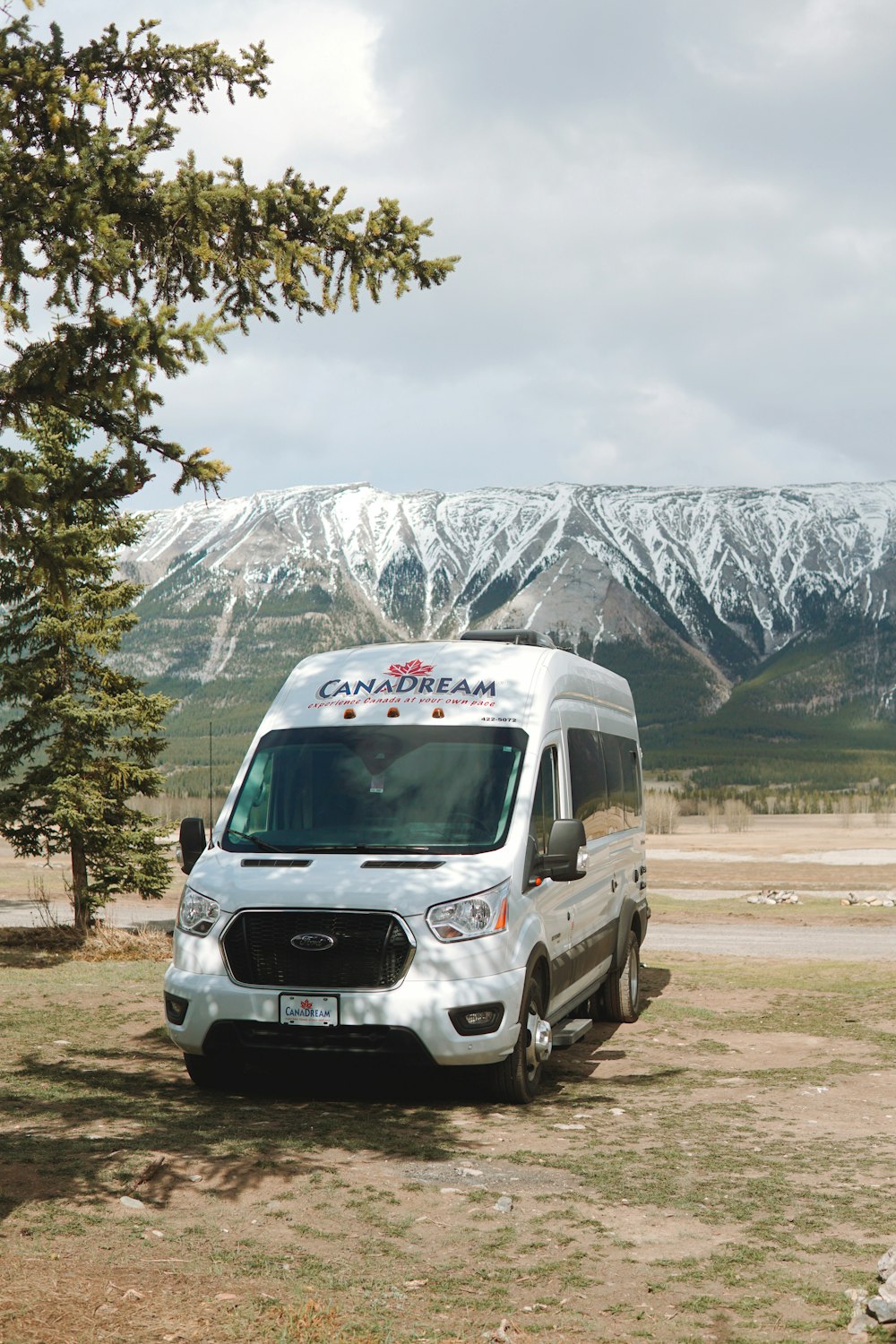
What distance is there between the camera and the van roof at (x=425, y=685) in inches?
392

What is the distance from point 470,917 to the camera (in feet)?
28.2

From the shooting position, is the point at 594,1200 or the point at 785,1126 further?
the point at 785,1126

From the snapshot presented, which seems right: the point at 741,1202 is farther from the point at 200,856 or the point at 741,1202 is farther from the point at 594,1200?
the point at 200,856

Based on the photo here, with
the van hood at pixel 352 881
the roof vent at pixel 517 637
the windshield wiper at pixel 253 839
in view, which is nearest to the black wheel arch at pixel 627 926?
the roof vent at pixel 517 637

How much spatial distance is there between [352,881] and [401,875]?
312 millimetres

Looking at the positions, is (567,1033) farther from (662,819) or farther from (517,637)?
(662,819)

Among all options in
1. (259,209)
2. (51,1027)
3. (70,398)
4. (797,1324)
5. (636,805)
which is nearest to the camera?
(797,1324)

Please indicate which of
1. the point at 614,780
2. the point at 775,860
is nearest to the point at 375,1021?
the point at 614,780

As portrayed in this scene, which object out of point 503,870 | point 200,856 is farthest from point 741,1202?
point 200,856

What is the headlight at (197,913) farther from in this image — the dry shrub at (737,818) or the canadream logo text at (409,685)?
the dry shrub at (737,818)

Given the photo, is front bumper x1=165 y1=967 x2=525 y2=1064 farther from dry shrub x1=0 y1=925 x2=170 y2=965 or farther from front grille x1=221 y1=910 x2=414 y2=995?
dry shrub x1=0 y1=925 x2=170 y2=965

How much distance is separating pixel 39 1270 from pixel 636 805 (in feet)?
31.7

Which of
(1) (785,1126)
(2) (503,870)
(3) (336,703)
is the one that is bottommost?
(1) (785,1126)

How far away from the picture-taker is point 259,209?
340 inches
